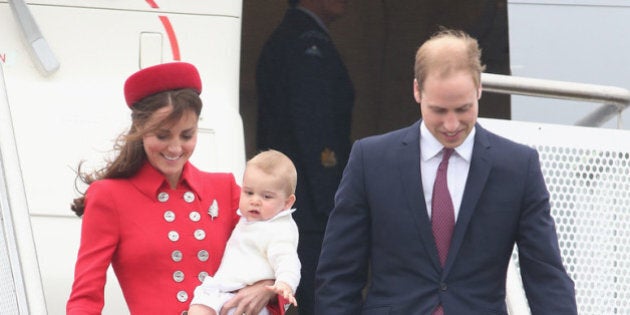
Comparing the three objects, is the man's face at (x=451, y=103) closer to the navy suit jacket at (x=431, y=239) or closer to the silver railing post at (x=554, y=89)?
the navy suit jacket at (x=431, y=239)

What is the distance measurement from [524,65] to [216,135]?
166 centimetres

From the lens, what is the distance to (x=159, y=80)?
4.11m

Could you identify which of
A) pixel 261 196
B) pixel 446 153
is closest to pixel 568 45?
pixel 446 153

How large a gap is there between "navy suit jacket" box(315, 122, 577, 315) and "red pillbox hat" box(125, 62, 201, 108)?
475mm

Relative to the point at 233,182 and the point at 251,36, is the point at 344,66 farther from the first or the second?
the point at 233,182

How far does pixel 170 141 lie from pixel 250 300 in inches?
17.2

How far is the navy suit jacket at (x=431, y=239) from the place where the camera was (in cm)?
398

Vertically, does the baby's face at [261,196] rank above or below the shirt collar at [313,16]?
below

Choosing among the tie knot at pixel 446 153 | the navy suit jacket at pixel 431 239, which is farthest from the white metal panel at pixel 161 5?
the tie knot at pixel 446 153

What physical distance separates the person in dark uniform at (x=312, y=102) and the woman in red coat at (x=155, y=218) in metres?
2.37

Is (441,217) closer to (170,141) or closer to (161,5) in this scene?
(170,141)

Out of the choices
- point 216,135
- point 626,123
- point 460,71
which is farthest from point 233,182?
point 626,123

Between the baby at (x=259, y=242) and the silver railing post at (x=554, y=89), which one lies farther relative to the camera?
the silver railing post at (x=554, y=89)

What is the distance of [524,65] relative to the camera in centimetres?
671
